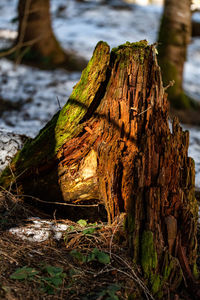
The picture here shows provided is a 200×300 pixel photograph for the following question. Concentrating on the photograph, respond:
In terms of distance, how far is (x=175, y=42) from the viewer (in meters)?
6.34

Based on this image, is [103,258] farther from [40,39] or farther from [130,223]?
[40,39]

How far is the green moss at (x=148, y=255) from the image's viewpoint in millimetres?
1794

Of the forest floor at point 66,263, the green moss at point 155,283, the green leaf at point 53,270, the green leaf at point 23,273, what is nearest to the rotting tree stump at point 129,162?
the green moss at point 155,283

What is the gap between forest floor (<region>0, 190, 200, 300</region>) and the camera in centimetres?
164

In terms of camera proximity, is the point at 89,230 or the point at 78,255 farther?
the point at 89,230

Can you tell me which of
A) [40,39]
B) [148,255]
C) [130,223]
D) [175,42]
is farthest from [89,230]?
[40,39]

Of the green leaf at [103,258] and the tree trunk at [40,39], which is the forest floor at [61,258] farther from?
the tree trunk at [40,39]

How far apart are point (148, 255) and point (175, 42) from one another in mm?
5667

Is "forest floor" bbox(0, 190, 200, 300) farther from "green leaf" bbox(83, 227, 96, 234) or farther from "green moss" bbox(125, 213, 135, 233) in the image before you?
"green moss" bbox(125, 213, 135, 233)

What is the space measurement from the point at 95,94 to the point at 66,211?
3.56 ft

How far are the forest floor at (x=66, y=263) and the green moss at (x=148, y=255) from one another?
0.20ft

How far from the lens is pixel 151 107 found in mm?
2148

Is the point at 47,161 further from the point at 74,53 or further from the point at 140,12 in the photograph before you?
the point at 140,12

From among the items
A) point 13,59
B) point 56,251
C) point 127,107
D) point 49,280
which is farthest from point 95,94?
point 13,59
